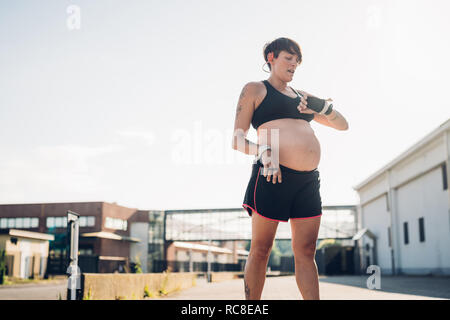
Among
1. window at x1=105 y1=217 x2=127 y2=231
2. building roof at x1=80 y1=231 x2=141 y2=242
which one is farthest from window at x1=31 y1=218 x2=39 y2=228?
window at x1=105 y1=217 x2=127 y2=231

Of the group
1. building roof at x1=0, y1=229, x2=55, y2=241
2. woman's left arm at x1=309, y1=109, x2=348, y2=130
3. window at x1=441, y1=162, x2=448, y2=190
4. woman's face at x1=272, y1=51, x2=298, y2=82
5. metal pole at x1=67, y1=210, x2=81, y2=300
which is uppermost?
window at x1=441, y1=162, x2=448, y2=190

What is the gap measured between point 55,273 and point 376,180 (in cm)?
3139

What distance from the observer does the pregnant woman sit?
2721 mm

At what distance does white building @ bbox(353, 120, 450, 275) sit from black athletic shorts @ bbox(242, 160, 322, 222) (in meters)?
18.7

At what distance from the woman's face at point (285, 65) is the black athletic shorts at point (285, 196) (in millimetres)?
591

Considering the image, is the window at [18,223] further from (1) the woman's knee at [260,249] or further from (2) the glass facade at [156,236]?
(1) the woman's knee at [260,249]

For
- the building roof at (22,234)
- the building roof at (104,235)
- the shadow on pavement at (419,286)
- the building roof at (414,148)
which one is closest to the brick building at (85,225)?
the building roof at (104,235)

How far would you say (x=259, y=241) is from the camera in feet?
9.01

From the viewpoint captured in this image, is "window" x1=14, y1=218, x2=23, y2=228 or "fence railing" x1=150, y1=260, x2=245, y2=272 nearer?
"window" x1=14, y1=218, x2=23, y2=228

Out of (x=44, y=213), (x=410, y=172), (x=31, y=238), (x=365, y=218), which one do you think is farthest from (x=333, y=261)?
(x=44, y=213)

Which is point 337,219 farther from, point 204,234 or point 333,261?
point 204,234

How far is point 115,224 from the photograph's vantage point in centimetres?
5428

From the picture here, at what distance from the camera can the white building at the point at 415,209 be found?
21.3m

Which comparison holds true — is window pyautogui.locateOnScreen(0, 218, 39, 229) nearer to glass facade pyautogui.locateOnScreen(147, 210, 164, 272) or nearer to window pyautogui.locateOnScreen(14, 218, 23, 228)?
window pyautogui.locateOnScreen(14, 218, 23, 228)
